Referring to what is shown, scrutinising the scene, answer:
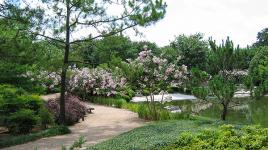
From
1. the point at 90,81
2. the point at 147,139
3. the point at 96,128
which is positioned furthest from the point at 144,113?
the point at 90,81

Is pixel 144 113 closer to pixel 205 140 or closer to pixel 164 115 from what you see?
pixel 164 115

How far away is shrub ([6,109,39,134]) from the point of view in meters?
14.1

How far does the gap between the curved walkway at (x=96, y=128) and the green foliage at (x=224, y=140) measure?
14.4 feet

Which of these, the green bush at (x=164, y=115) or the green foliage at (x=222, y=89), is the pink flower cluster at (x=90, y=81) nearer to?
the green bush at (x=164, y=115)

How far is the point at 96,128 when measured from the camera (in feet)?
51.4

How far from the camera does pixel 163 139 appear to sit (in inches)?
356

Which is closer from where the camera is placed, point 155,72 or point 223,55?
point 223,55

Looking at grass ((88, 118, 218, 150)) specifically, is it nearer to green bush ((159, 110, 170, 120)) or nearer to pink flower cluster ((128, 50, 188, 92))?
green bush ((159, 110, 170, 120))

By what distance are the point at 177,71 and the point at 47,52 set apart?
5500 millimetres

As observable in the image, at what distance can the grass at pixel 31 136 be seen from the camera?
12802 millimetres

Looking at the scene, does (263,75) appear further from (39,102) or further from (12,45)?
(12,45)

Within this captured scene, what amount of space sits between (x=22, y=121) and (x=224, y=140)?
8688mm

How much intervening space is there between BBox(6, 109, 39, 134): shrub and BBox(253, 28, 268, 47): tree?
5144 cm

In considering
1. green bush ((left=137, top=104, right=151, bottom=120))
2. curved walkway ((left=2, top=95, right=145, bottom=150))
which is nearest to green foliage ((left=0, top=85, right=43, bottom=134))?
curved walkway ((left=2, top=95, right=145, bottom=150))
